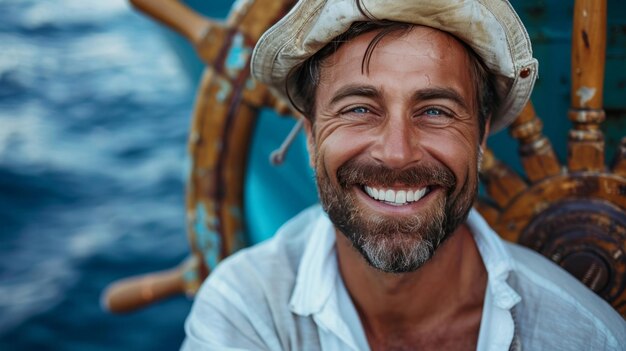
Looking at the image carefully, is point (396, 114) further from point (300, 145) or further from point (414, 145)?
point (300, 145)

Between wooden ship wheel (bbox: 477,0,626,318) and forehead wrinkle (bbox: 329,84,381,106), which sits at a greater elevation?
forehead wrinkle (bbox: 329,84,381,106)

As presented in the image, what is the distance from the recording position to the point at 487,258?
1531mm

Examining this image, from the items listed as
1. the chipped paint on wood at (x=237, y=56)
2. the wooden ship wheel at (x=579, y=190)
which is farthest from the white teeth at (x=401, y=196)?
the chipped paint on wood at (x=237, y=56)

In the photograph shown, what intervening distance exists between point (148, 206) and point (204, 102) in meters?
2.16

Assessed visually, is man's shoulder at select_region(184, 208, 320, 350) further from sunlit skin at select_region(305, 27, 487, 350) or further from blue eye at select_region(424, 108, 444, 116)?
blue eye at select_region(424, 108, 444, 116)

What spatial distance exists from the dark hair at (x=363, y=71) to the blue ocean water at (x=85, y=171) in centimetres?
193

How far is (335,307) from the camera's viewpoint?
152 centimetres

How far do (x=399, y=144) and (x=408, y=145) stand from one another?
2 centimetres

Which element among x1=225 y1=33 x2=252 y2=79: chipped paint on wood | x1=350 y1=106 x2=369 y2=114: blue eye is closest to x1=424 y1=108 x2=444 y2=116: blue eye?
x1=350 y1=106 x2=369 y2=114: blue eye

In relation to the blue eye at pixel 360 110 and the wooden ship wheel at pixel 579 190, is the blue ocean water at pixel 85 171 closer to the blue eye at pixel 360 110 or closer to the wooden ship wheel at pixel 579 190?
the wooden ship wheel at pixel 579 190

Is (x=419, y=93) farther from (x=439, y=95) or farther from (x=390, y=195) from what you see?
(x=390, y=195)

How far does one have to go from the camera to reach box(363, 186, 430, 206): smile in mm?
1380

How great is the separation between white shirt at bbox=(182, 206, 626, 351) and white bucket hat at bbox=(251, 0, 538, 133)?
337 mm

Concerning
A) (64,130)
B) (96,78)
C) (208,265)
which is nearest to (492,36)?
(208,265)
